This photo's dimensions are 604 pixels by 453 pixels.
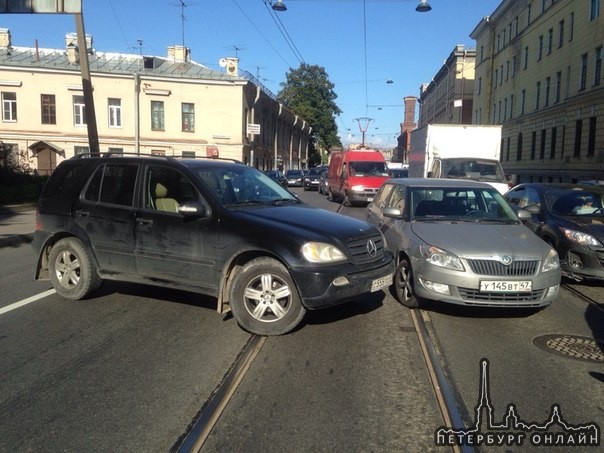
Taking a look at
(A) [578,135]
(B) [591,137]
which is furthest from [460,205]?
(A) [578,135]

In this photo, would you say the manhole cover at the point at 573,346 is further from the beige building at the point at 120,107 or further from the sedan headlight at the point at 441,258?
the beige building at the point at 120,107

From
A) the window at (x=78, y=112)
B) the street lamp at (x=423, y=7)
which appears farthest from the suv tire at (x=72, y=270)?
the window at (x=78, y=112)

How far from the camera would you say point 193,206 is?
5621mm

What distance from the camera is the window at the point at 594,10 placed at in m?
32.2

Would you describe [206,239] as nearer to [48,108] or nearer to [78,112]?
[78,112]

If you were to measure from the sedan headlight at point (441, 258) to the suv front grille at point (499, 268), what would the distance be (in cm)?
14

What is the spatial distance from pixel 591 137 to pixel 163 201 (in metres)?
33.4

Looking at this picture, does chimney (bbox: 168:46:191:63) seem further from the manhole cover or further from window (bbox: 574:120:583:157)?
the manhole cover

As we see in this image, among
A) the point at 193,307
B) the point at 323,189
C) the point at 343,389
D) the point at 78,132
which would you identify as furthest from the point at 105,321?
the point at 78,132

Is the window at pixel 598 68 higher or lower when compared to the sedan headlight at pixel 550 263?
higher

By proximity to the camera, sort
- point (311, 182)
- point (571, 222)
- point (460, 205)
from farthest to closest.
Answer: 1. point (311, 182)
2. point (571, 222)
3. point (460, 205)

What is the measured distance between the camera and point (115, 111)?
40.9 m

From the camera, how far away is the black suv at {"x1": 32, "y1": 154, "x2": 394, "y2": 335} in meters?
5.28

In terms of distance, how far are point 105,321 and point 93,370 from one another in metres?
1.45
